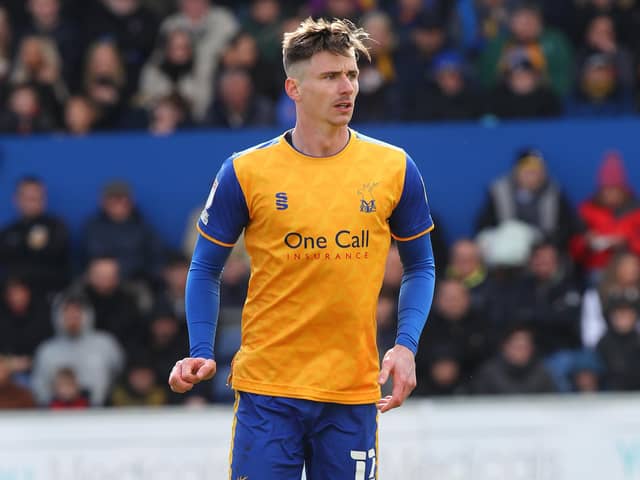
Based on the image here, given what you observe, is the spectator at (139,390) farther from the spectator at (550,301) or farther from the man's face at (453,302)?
the spectator at (550,301)

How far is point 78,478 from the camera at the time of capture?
9.41m

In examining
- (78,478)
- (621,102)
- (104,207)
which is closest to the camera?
(78,478)

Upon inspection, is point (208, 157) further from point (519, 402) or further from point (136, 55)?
point (519, 402)

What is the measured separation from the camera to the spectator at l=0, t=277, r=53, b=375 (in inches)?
458

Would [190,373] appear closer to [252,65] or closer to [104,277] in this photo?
[104,277]

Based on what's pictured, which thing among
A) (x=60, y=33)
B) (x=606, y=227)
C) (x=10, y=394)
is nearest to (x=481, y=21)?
(x=606, y=227)

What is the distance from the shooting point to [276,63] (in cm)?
1342

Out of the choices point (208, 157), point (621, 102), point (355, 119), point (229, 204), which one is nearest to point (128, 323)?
point (208, 157)

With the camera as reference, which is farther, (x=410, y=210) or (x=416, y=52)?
(x=416, y=52)

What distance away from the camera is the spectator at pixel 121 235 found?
12.3 m

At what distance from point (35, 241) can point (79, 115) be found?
132 centimetres

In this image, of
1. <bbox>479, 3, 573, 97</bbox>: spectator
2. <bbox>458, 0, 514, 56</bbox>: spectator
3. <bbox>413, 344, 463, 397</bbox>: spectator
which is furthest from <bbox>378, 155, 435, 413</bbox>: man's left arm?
<bbox>458, 0, 514, 56</bbox>: spectator

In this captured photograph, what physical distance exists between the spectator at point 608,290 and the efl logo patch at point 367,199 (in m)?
6.10

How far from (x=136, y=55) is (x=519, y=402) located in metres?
5.80
